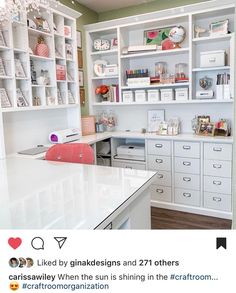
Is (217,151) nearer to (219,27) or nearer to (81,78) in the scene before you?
(219,27)

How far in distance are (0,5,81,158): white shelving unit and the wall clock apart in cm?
60

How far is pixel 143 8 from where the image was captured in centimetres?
359

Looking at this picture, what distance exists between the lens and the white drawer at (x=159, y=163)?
10.1 ft

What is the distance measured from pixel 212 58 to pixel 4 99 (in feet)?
7.41

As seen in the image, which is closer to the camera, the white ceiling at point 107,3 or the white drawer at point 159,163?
→ the white drawer at point 159,163

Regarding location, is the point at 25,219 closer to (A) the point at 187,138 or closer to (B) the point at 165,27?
(A) the point at 187,138

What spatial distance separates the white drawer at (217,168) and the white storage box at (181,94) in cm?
83

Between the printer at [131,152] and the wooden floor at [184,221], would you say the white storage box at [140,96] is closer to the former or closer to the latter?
the printer at [131,152]

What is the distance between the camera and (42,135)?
3014 millimetres

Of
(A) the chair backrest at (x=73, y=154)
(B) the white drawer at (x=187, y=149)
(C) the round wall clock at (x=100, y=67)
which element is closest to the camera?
(A) the chair backrest at (x=73, y=154)

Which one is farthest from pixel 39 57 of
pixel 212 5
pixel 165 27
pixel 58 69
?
pixel 212 5

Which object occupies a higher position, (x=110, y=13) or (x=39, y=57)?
(x=110, y=13)
